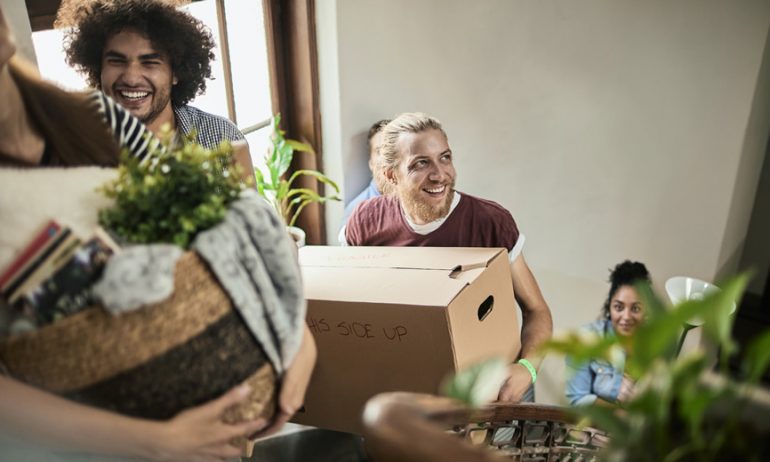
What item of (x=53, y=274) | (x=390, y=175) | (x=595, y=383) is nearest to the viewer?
(x=53, y=274)

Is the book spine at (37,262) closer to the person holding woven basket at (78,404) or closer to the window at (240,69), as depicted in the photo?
the person holding woven basket at (78,404)

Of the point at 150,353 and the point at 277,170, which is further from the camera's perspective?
the point at 277,170

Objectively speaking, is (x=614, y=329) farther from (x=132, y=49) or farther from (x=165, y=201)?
(x=165, y=201)

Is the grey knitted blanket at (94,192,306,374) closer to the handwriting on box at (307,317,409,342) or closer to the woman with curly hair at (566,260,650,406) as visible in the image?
the handwriting on box at (307,317,409,342)

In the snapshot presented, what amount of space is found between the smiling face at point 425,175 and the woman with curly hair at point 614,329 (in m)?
1.04

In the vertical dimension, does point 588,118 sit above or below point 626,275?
above

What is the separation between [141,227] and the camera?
759 mm

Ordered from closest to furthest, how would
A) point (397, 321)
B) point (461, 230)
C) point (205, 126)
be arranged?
1. point (397, 321)
2. point (205, 126)
3. point (461, 230)

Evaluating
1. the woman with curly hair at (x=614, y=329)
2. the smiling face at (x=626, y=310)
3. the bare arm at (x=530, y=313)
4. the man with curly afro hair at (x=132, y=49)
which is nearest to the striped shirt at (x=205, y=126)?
the man with curly afro hair at (x=132, y=49)

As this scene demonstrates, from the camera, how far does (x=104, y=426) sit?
0.76 m

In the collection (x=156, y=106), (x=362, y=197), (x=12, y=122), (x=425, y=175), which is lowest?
(x=362, y=197)

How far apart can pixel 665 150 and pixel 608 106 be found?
14.1 inches

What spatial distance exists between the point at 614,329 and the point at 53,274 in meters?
2.46

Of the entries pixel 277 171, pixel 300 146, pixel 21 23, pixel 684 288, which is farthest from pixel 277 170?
pixel 684 288
